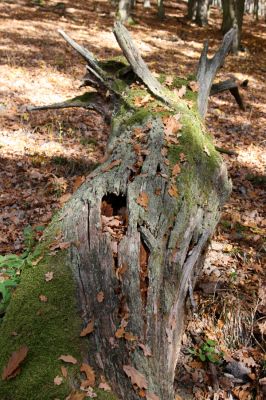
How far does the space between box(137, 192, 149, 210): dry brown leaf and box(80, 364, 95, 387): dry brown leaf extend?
150cm

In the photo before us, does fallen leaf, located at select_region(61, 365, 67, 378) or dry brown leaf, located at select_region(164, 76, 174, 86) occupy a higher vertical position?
dry brown leaf, located at select_region(164, 76, 174, 86)

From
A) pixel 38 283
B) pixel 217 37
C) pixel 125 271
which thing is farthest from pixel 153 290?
pixel 217 37

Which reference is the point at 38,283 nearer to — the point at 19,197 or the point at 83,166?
the point at 19,197

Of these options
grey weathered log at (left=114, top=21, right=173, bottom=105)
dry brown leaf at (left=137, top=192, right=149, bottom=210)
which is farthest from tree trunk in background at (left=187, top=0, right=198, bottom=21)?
dry brown leaf at (left=137, top=192, right=149, bottom=210)

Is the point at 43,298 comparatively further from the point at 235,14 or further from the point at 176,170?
the point at 235,14

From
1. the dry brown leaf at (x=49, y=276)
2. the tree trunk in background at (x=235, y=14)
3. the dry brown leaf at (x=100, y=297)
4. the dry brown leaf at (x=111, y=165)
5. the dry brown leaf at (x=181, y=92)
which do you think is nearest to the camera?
the dry brown leaf at (x=100, y=297)

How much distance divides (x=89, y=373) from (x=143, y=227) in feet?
4.25

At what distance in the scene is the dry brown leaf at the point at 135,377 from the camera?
2441 millimetres

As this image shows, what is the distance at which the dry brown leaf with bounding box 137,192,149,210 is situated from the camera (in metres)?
3.45

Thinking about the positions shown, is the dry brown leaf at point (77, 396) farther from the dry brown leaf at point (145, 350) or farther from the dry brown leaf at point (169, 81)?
the dry brown leaf at point (169, 81)

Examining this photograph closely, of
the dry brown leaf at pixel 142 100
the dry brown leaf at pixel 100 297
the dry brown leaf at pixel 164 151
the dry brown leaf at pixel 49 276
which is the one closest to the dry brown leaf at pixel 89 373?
the dry brown leaf at pixel 100 297

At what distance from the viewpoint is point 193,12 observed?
23609mm

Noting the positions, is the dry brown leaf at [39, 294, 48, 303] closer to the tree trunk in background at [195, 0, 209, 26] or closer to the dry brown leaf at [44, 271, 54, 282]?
Result: the dry brown leaf at [44, 271, 54, 282]

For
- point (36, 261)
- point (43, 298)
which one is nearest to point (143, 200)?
point (36, 261)
